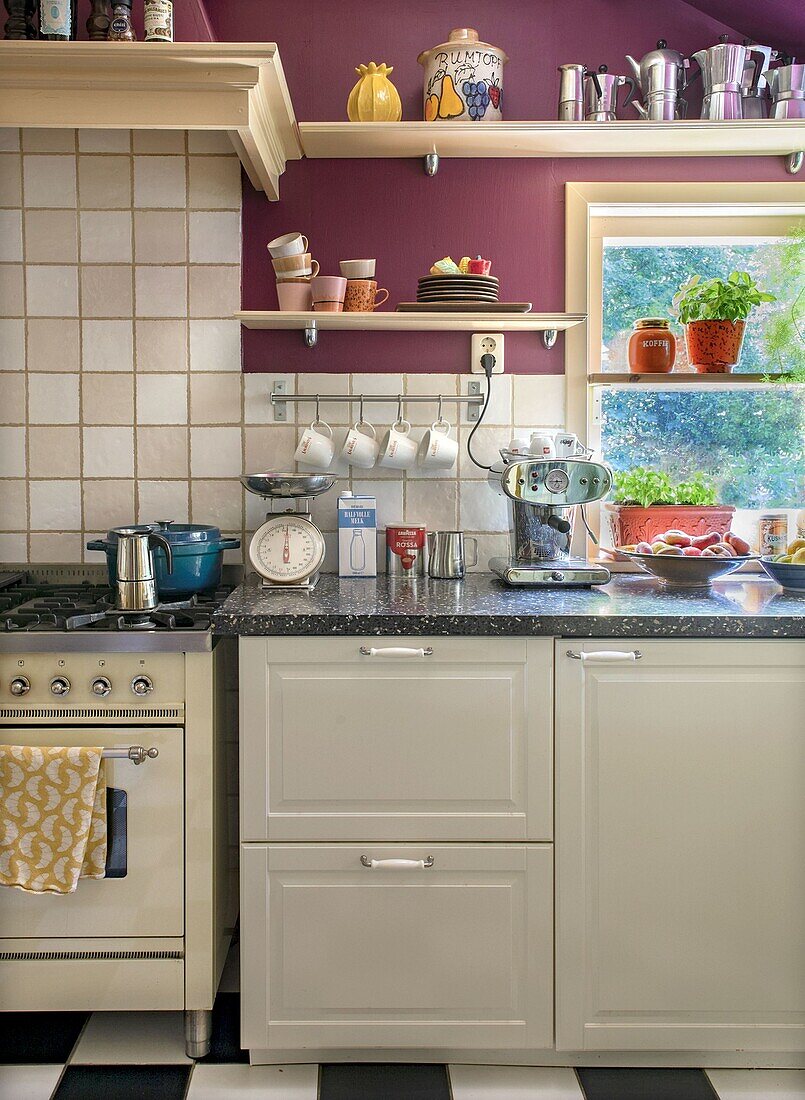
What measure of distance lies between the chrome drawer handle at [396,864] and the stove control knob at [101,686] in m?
0.59

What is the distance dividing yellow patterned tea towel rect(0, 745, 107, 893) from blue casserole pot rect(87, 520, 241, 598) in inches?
17.2

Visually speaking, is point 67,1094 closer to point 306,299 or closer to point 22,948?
point 22,948

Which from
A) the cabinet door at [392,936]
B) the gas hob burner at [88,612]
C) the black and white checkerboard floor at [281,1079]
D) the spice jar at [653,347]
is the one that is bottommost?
the black and white checkerboard floor at [281,1079]

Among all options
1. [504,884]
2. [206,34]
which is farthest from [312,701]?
[206,34]

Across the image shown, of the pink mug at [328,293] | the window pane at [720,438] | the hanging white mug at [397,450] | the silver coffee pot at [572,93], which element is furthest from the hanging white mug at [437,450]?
the silver coffee pot at [572,93]

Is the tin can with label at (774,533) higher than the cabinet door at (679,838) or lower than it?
higher

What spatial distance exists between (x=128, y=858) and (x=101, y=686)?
340 millimetres

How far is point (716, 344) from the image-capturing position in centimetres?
250

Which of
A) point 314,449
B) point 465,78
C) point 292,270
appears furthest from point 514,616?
point 465,78

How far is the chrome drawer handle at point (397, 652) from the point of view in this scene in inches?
74.5

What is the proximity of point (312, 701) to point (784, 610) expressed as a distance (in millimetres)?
944

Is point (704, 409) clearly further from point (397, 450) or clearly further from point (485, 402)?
point (397, 450)

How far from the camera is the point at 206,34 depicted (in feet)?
7.60

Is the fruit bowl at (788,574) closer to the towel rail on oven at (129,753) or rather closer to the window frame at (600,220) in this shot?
the window frame at (600,220)
